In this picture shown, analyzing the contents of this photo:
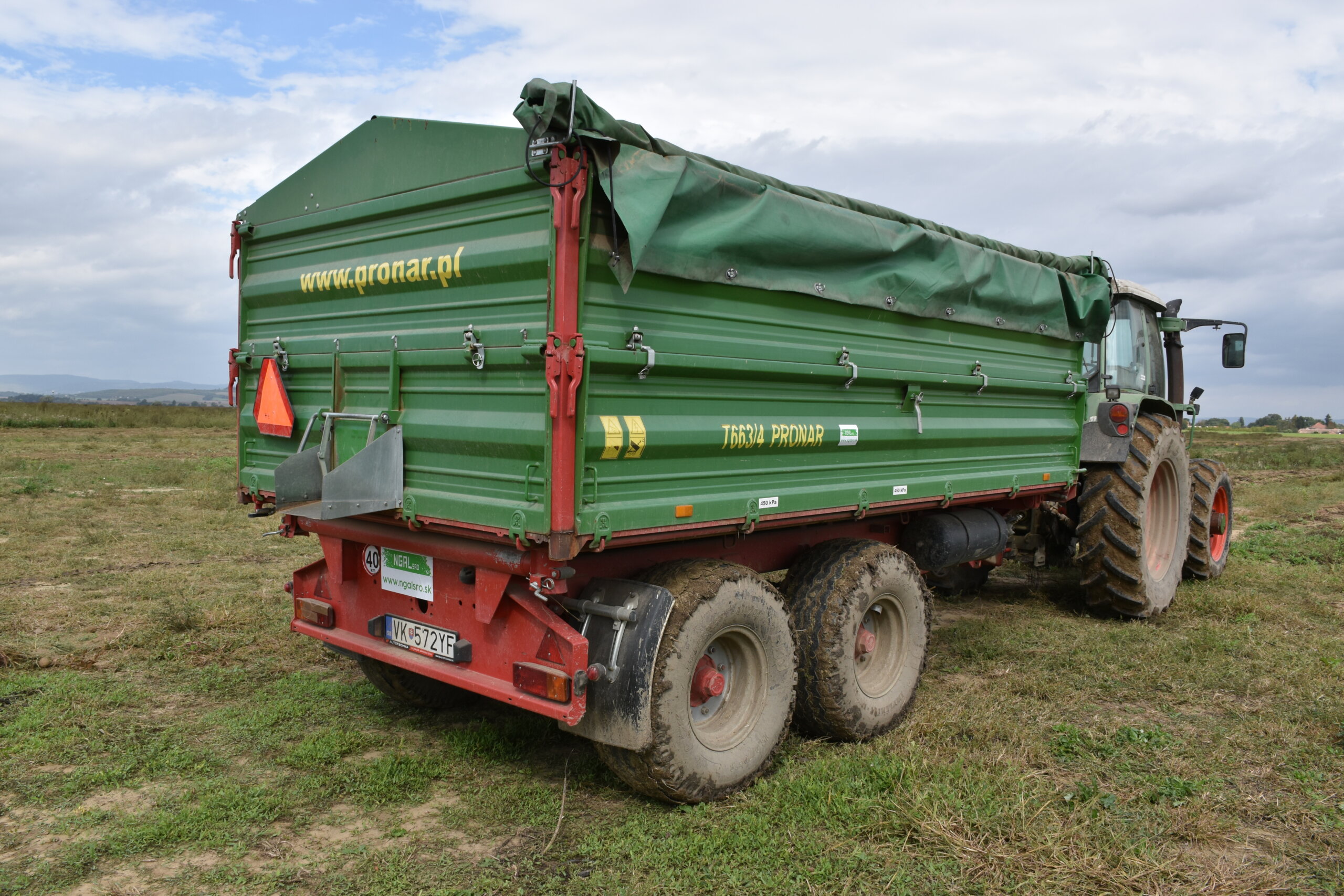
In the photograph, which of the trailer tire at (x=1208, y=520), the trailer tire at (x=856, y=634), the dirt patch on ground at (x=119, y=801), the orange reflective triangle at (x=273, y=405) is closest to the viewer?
the dirt patch on ground at (x=119, y=801)

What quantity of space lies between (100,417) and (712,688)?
101 feet

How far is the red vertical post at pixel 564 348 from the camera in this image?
3.28 m

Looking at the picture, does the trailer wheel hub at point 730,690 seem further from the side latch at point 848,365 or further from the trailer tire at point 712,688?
the side latch at point 848,365

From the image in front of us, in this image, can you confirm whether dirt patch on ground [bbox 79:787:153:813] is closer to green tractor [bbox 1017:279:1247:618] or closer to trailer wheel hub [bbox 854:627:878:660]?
trailer wheel hub [bbox 854:627:878:660]

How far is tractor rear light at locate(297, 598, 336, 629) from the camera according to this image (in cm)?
459

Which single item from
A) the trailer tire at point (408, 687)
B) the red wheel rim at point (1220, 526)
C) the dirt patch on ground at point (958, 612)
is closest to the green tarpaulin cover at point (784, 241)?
the dirt patch on ground at point (958, 612)

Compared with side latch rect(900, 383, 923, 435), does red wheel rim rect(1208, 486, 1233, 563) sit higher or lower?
lower

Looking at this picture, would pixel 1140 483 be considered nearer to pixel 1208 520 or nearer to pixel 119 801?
pixel 1208 520

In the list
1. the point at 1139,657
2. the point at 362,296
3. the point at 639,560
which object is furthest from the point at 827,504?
the point at 1139,657

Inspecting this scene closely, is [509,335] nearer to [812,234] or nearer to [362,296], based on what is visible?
[362,296]

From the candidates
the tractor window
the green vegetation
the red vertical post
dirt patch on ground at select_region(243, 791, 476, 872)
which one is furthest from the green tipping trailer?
the green vegetation

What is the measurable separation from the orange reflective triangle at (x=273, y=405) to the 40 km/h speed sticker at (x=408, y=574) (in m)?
0.87

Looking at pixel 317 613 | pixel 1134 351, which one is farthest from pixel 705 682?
pixel 1134 351

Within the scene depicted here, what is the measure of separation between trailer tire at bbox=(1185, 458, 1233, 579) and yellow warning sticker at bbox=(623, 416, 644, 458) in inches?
248
